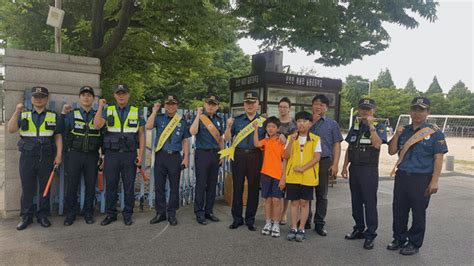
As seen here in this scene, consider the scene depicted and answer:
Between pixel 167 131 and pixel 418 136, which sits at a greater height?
pixel 418 136

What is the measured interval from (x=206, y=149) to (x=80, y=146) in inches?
66.6

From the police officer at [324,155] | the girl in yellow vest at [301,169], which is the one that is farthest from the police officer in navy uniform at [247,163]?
the police officer at [324,155]

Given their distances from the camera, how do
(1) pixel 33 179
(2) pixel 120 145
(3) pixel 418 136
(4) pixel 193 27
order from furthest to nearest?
(4) pixel 193 27 < (2) pixel 120 145 < (1) pixel 33 179 < (3) pixel 418 136

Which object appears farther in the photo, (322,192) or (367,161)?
(322,192)

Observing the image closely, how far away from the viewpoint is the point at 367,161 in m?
4.38

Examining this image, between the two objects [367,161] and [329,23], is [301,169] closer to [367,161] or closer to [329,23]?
[367,161]

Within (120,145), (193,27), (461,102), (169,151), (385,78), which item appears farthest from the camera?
(385,78)

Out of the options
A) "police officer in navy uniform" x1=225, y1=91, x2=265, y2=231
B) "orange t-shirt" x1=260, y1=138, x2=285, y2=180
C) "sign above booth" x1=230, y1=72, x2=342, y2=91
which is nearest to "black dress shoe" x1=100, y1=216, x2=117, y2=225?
"police officer in navy uniform" x1=225, y1=91, x2=265, y2=231

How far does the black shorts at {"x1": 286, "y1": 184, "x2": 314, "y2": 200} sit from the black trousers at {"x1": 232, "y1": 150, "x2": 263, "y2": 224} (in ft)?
1.74

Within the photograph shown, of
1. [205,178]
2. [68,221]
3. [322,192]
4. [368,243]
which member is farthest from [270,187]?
[68,221]

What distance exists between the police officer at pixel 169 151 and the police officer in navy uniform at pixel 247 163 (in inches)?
27.3

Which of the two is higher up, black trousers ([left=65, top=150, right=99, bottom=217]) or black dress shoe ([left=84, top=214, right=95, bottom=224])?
black trousers ([left=65, top=150, right=99, bottom=217])

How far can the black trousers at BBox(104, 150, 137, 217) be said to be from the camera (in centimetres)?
470

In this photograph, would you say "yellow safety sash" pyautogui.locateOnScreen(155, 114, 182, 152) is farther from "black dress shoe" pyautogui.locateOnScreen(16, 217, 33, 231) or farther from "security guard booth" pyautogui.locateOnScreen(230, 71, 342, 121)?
"security guard booth" pyautogui.locateOnScreen(230, 71, 342, 121)
